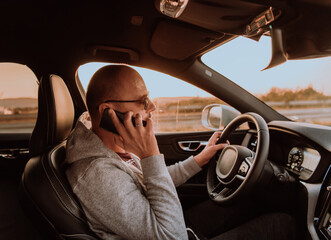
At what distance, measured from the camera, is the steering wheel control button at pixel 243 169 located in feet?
5.38

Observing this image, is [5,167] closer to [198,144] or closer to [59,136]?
[59,136]

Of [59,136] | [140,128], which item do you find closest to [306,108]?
[140,128]

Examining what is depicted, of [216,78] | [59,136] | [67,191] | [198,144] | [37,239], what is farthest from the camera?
[198,144]

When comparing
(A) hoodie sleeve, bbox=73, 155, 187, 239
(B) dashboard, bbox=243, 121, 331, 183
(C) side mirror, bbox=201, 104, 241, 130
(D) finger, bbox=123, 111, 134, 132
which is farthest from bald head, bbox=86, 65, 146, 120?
(C) side mirror, bbox=201, 104, 241, 130

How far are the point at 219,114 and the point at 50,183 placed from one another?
1.74m

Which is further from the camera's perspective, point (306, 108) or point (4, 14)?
point (306, 108)

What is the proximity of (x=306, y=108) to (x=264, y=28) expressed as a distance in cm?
142

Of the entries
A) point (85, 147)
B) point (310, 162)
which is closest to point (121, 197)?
point (85, 147)

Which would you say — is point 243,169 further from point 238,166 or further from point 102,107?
point 102,107

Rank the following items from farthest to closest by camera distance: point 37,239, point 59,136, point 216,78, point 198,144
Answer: point 198,144
point 216,78
point 37,239
point 59,136

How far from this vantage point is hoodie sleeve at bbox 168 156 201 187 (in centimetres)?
200

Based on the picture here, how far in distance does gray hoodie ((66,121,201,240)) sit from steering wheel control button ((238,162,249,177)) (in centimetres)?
55

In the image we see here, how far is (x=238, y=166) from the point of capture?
1709 millimetres

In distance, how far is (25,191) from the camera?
1.32m
